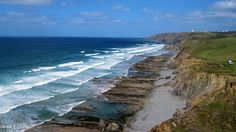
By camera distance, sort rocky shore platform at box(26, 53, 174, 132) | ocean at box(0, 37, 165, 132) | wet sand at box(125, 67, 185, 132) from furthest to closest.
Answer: ocean at box(0, 37, 165, 132), wet sand at box(125, 67, 185, 132), rocky shore platform at box(26, 53, 174, 132)

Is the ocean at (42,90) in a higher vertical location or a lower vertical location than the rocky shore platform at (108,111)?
higher

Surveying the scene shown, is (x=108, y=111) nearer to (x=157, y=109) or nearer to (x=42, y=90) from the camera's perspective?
(x=157, y=109)

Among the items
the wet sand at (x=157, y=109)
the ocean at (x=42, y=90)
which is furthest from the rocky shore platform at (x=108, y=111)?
the ocean at (x=42, y=90)

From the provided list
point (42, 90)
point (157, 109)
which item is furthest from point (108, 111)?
point (42, 90)

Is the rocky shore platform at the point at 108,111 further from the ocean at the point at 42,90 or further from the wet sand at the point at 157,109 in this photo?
the ocean at the point at 42,90

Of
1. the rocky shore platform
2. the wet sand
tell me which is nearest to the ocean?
the rocky shore platform

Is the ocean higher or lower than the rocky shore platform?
higher

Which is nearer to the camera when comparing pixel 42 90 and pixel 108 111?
pixel 108 111

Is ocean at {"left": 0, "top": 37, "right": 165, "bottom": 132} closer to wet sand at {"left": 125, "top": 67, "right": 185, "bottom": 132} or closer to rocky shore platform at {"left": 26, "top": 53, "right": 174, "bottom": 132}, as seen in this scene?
rocky shore platform at {"left": 26, "top": 53, "right": 174, "bottom": 132}

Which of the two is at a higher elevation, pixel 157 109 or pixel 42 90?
pixel 42 90
